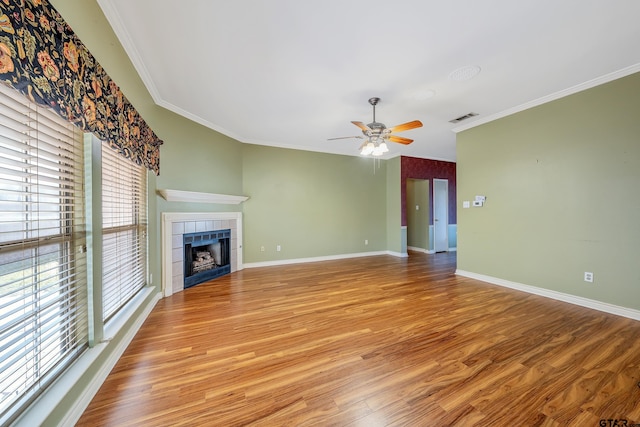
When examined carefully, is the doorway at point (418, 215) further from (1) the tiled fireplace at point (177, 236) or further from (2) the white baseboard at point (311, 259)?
(1) the tiled fireplace at point (177, 236)

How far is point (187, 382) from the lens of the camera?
1651mm

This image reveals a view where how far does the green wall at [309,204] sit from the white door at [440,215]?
60.5 inches

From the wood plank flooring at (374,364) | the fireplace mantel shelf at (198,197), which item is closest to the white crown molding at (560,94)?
the wood plank flooring at (374,364)

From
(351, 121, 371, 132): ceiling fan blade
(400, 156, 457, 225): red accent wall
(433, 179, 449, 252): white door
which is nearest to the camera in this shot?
(351, 121, 371, 132): ceiling fan blade

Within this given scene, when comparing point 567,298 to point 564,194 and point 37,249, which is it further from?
point 37,249

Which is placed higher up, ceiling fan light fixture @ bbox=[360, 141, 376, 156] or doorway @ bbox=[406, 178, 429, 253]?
ceiling fan light fixture @ bbox=[360, 141, 376, 156]

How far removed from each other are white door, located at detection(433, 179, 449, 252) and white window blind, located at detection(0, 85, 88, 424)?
7.08m

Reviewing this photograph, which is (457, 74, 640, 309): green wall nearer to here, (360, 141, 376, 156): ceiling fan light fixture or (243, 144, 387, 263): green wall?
(360, 141, 376, 156): ceiling fan light fixture

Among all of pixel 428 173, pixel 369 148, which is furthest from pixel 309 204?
pixel 428 173

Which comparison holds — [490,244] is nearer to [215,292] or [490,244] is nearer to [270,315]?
[270,315]

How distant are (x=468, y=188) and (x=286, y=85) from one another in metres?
3.51

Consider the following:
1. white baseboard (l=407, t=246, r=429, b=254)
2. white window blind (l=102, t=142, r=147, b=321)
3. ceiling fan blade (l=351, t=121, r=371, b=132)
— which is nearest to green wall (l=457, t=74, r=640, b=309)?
ceiling fan blade (l=351, t=121, r=371, b=132)

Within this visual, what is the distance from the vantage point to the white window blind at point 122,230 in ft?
6.38

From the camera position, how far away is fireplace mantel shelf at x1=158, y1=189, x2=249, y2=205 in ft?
10.7
